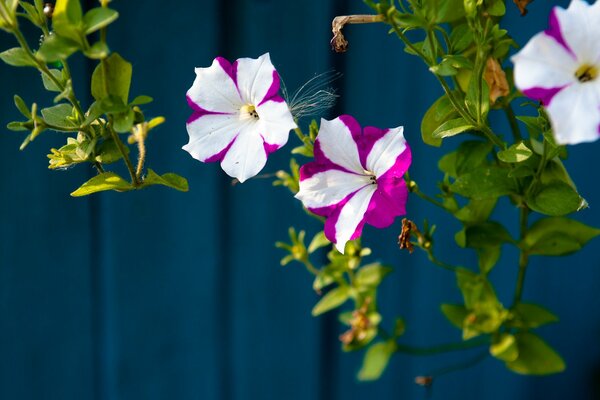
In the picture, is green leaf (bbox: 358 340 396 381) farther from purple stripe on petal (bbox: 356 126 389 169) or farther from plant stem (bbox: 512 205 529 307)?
purple stripe on petal (bbox: 356 126 389 169)

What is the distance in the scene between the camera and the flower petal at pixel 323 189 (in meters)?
0.68

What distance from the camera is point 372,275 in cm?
111

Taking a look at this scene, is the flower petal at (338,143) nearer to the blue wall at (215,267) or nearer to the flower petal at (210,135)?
the flower petal at (210,135)

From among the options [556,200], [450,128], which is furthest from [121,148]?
[556,200]

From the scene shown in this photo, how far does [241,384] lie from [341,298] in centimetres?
48

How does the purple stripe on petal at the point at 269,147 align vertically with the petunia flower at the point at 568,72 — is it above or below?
below

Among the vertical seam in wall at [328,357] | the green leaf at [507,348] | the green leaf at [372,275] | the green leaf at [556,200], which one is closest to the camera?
the green leaf at [556,200]

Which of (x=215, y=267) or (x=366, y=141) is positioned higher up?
(x=366, y=141)

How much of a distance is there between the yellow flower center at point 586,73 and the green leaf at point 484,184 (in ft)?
0.79

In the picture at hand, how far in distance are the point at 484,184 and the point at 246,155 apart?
25 centimetres

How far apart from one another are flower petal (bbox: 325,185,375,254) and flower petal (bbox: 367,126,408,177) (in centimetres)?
2

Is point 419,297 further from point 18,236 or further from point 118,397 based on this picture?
point 18,236

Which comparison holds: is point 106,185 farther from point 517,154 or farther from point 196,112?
point 517,154

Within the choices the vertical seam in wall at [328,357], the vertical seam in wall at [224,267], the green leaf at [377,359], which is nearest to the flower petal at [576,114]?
the green leaf at [377,359]
